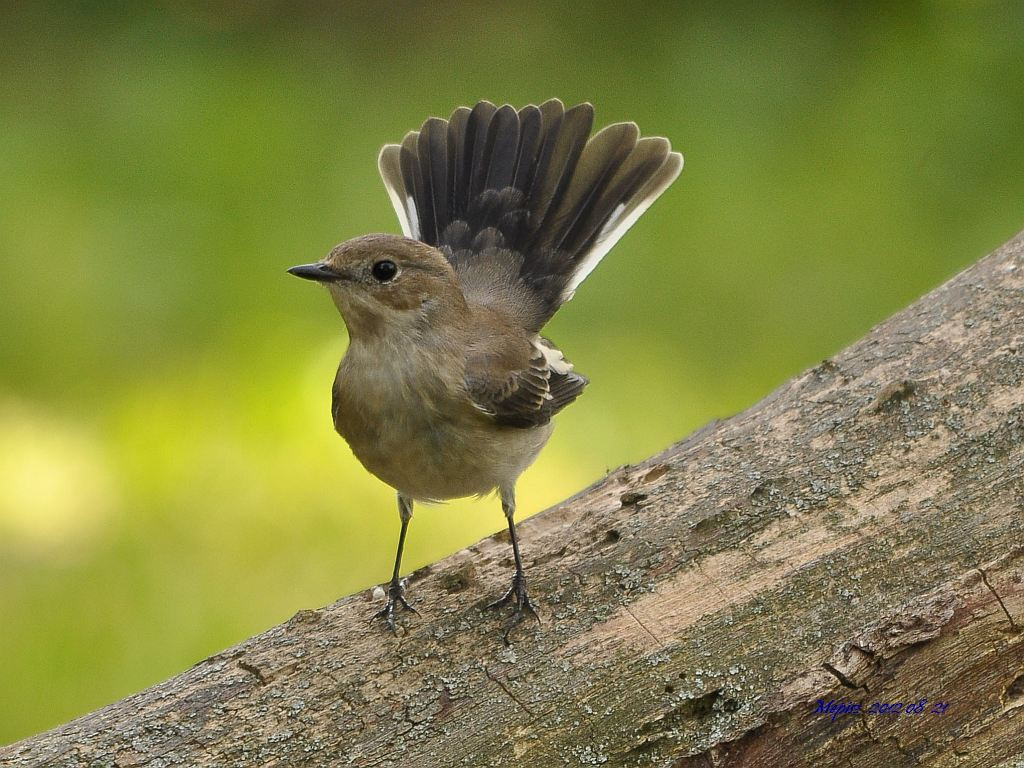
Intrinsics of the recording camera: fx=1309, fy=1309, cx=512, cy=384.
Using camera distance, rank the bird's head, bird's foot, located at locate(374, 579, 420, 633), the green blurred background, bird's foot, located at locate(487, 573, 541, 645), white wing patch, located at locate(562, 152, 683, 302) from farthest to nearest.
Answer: the green blurred background
white wing patch, located at locate(562, 152, 683, 302)
the bird's head
bird's foot, located at locate(374, 579, 420, 633)
bird's foot, located at locate(487, 573, 541, 645)

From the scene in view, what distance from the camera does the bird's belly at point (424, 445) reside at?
4.64 meters

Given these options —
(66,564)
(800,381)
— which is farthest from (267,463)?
(800,381)

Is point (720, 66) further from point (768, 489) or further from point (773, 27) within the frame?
point (768, 489)

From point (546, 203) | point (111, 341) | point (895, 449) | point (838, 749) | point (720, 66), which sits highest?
point (720, 66)

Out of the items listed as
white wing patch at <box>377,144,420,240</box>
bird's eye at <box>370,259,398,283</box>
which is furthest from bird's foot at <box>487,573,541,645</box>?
white wing patch at <box>377,144,420,240</box>

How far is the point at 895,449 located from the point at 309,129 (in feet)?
21.9

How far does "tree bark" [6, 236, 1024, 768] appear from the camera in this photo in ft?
12.6

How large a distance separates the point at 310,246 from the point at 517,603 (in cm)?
504

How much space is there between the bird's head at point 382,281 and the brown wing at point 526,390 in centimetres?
30

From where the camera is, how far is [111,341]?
27.1 feet

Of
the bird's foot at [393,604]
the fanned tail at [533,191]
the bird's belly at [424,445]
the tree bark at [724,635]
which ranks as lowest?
the tree bark at [724,635]

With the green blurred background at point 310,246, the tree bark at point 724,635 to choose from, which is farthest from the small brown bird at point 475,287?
the green blurred background at point 310,246

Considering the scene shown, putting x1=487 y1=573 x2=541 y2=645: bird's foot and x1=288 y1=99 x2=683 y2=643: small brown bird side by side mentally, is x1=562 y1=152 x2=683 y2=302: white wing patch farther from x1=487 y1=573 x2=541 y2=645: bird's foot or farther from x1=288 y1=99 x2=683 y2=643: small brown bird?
x1=487 y1=573 x2=541 y2=645: bird's foot

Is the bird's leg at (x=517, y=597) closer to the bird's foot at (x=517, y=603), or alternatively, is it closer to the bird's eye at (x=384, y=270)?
the bird's foot at (x=517, y=603)
